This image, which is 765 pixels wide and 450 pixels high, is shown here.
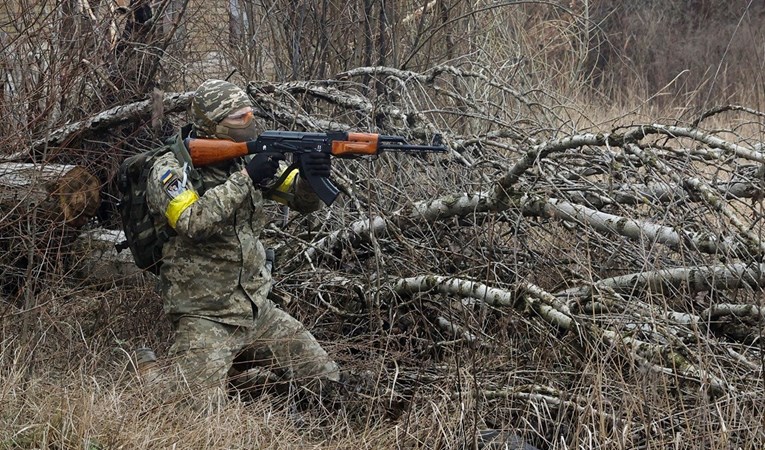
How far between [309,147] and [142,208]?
0.78 meters

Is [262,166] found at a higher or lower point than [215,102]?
lower

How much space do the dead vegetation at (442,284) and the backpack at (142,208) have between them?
424mm

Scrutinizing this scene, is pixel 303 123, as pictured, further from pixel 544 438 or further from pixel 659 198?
pixel 544 438

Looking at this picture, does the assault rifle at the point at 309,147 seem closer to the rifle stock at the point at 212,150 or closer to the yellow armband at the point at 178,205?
the rifle stock at the point at 212,150

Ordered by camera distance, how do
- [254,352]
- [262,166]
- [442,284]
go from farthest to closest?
[442,284] < [254,352] < [262,166]

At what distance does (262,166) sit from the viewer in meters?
4.41

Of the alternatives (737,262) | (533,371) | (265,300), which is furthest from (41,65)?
(737,262)

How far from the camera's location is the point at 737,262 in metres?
4.10

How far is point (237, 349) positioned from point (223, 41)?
360 cm

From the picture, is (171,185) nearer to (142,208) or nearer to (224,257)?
(142,208)

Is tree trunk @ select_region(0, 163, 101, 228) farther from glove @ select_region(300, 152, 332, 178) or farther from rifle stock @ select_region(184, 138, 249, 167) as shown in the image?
glove @ select_region(300, 152, 332, 178)

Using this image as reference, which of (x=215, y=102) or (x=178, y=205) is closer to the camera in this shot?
(x=178, y=205)

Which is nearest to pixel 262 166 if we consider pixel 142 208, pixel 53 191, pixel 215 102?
pixel 215 102

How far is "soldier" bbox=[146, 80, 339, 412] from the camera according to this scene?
4289 mm
